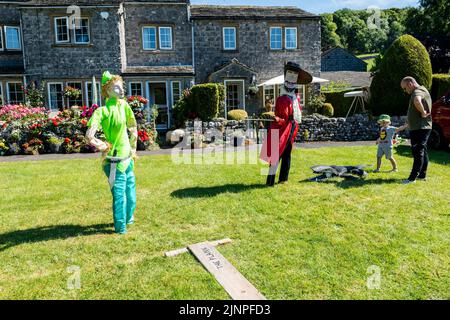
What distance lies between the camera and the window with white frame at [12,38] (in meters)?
21.0

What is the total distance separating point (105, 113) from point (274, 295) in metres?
3.20

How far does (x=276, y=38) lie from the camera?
73.2 feet

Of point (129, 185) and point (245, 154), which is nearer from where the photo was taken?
point (129, 185)

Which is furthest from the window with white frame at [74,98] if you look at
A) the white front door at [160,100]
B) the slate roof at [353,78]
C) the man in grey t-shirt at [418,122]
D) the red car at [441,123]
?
the slate roof at [353,78]

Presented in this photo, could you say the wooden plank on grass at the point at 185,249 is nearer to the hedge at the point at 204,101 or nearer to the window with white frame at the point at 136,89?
the hedge at the point at 204,101

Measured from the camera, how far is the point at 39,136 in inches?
532

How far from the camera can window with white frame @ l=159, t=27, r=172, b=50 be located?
21281 millimetres

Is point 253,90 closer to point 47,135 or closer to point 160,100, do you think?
point 160,100

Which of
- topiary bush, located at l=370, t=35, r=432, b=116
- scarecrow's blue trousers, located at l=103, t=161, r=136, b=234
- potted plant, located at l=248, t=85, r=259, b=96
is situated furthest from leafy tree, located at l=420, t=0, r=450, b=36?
scarecrow's blue trousers, located at l=103, t=161, r=136, b=234

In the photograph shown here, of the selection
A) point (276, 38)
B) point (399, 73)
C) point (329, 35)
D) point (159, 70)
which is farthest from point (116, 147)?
point (329, 35)

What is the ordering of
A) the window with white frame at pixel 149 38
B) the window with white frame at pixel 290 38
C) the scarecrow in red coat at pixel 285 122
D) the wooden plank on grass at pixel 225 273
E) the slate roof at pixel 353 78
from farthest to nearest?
the slate roof at pixel 353 78, the window with white frame at pixel 290 38, the window with white frame at pixel 149 38, the scarecrow in red coat at pixel 285 122, the wooden plank on grass at pixel 225 273

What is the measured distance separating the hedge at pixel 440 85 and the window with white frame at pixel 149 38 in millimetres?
14416
